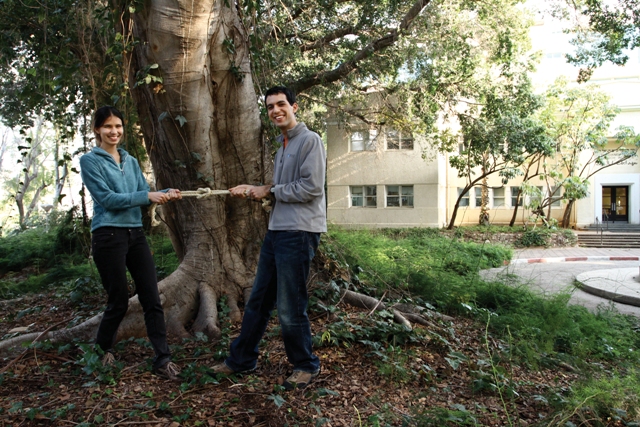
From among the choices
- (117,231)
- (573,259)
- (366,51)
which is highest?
(366,51)

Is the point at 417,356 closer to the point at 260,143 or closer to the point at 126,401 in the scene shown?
the point at 126,401

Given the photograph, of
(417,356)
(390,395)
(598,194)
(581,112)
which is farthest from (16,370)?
(598,194)

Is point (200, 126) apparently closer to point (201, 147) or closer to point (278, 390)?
point (201, 147)

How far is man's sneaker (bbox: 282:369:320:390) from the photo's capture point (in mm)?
3406

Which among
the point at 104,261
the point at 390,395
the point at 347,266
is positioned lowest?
the point at 390,395

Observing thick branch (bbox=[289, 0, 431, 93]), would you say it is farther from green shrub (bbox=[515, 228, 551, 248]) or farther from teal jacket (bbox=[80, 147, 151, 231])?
green shrub (bbox=[515, 228, 551, 248])

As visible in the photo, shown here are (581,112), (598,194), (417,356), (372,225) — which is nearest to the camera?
(417,356)

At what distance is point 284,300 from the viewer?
3.41 m

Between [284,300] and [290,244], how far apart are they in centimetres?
39

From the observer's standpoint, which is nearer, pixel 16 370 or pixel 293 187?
pixel 293 187

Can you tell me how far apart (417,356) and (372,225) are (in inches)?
890

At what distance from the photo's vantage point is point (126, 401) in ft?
10.5

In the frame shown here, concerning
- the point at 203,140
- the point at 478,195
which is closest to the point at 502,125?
the point at 478,195

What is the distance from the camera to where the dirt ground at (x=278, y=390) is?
305 centimetres
